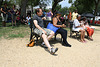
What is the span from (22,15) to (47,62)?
8154 mm

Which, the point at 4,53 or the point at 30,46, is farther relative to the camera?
the point at 30,46

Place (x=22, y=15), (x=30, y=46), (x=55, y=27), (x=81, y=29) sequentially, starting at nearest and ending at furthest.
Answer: (x=30, y=46) < (x=55, y=27) < (x=81, y=29) < (x=22, y=15)

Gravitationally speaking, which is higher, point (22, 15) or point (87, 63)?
point (22, 15)

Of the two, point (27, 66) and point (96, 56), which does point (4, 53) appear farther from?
point (96, 56)

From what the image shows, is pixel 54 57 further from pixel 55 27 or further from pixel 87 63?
pixel 55 27

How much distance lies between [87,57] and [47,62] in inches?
54.6

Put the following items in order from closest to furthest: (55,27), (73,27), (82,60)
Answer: (82,60)
(55,27)
(73,27)

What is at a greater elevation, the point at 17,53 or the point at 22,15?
the point at 22,15

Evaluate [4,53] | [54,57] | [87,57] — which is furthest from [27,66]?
[87,57]

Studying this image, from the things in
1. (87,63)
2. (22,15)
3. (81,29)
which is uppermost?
(22,15)

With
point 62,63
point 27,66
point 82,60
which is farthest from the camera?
point 82,60

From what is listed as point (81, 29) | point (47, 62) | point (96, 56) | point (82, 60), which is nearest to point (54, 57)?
point (47, 62)

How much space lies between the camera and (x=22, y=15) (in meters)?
10.3

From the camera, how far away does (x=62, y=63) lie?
3.02 m
